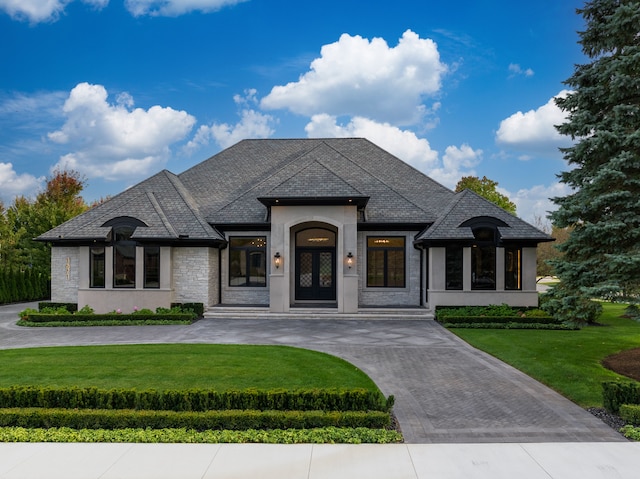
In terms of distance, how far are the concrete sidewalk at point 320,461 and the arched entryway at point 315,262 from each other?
48.6ft

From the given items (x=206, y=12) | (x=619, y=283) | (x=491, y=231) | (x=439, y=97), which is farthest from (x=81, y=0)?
(x=619, y=283)

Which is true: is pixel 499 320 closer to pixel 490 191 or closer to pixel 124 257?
pixel 124 257

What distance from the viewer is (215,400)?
6.51 meters

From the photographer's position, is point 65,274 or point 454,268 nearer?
point 454,268

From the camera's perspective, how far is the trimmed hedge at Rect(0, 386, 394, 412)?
647 centimetres

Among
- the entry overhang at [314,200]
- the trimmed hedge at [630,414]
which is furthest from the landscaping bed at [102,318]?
the trimmed hedge at [630,414]

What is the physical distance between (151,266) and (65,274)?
4777mm

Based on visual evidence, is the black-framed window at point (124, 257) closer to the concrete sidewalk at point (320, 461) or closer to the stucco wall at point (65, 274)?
the stucco wall at point (65, 274)

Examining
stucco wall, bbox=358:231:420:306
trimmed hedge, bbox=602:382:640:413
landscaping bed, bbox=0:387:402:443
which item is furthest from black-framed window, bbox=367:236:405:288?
landscaping bed, bbox=0:387:402:443

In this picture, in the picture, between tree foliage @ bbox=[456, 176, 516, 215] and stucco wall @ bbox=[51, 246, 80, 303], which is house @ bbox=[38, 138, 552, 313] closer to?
stucco wall @ bbox=[51, 246, 80, 303]

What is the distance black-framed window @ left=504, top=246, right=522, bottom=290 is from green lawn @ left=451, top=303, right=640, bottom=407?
10.9ft

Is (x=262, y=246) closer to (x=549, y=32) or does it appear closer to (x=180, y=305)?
(x=180, y=305)

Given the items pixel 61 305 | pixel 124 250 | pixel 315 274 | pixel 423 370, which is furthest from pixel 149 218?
pixel 423 370

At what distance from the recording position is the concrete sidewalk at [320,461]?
498 cm
